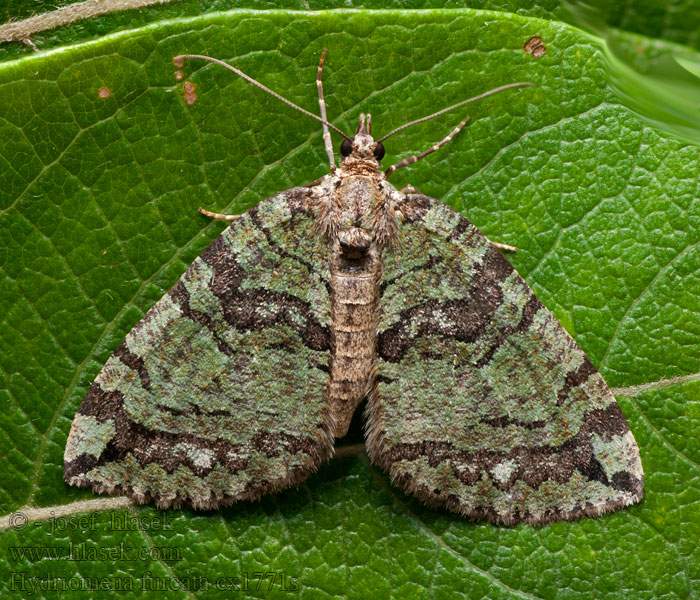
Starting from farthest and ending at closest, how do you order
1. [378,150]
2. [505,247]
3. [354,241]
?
[505,247] → [378,150] → [354,241]

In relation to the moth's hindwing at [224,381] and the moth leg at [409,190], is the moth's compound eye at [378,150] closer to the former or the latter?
the moth leg at [409,190]

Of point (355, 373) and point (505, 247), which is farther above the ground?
point (505, 247)

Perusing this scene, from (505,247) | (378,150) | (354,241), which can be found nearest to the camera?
(354,241)

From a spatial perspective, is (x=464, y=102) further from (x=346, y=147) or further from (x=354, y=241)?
(x=354, y=241)

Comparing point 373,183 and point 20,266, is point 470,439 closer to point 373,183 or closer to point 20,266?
point 373,183

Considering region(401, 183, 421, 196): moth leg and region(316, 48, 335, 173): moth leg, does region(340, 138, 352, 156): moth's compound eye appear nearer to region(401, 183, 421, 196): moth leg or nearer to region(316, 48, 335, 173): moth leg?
region(316, 48, 335, 173): moth leg

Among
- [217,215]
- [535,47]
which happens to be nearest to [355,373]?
[217,215]

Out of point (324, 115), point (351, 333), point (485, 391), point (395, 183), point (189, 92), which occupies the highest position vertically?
point (189, 92)
